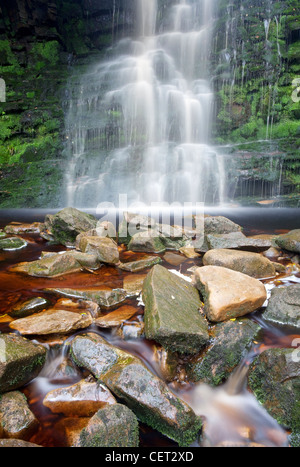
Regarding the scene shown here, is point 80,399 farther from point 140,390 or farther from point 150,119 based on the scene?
point 150,119

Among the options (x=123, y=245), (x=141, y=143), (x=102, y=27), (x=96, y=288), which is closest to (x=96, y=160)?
(x=141, y=143)

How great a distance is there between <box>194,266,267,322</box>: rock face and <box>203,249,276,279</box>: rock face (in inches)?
21.8

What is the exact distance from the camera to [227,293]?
275cm

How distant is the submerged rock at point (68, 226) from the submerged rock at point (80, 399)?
3.91m

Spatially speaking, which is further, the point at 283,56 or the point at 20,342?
the point at 283,56

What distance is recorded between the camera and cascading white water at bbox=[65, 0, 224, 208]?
13250 millimetres

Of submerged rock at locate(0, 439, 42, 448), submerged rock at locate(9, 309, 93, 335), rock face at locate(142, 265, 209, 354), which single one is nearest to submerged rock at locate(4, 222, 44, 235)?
submerged rock at locate(9, 309, 93, 335)

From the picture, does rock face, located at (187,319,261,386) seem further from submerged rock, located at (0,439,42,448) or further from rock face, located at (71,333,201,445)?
submerged rock, located at (0,439,42,448)

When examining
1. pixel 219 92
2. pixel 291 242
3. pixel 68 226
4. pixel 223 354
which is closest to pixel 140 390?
pixel 223 354

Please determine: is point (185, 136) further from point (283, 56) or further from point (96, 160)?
point (283, 56)

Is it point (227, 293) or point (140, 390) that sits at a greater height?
point (227, 293)

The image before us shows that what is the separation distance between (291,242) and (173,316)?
3105 millimetres

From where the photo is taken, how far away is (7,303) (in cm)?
312
